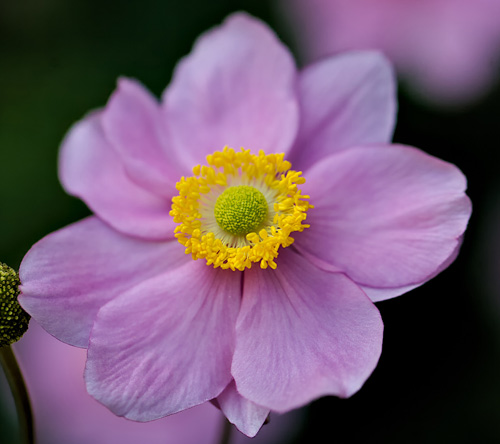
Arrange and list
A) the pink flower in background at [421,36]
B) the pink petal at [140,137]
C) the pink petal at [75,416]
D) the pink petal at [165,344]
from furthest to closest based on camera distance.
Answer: the pink flower in background at [421,36] → the pink petal at [75,416] → the pink petal at [140,137] → the pink petal at [165,344]

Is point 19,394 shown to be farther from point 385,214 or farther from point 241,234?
point 385,214

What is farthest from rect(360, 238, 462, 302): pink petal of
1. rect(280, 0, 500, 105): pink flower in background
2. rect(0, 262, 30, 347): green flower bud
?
rect(280, 0, 500, 105): pink flower in background


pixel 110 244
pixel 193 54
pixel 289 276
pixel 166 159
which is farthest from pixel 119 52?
pixel 289 276

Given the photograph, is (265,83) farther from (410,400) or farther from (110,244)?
(410,400)

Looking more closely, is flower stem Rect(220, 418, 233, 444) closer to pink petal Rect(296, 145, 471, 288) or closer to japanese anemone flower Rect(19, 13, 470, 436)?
japanese anemone flower Rect(19, 13, 470, 436)

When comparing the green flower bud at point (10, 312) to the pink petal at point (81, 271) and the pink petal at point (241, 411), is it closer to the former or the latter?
the pink petal at point (81, 271)

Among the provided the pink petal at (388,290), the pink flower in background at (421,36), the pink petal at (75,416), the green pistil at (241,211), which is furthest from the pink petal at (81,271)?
the pink flower in background at (421,36)
